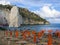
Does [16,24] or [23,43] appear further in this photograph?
[16,24]

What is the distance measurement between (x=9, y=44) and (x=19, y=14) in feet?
228

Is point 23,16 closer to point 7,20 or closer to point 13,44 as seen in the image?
point 7,20

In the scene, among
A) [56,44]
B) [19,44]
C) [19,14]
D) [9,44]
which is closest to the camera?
[19,44]

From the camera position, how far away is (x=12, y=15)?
3450 inches

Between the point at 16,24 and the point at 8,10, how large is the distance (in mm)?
12578

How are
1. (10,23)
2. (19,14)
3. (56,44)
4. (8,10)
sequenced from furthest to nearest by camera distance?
(8,10), (19,14), (10,23), (56,44)

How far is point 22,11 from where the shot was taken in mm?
97000

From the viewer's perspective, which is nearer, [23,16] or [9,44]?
[9,44]

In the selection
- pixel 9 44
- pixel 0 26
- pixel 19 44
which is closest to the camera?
pixel 19 44

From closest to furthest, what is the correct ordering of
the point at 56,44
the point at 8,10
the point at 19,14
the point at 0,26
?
1. the point at 56,44
2. the point at 0,26
3. the point at 19,14
4. the point at 8,10

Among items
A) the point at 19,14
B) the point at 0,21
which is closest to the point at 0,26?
the point at 0,21


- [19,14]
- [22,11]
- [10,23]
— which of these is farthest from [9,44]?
[22,11]

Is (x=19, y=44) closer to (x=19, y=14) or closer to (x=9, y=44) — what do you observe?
(x=9, y=44)

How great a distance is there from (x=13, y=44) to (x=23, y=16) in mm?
74257
